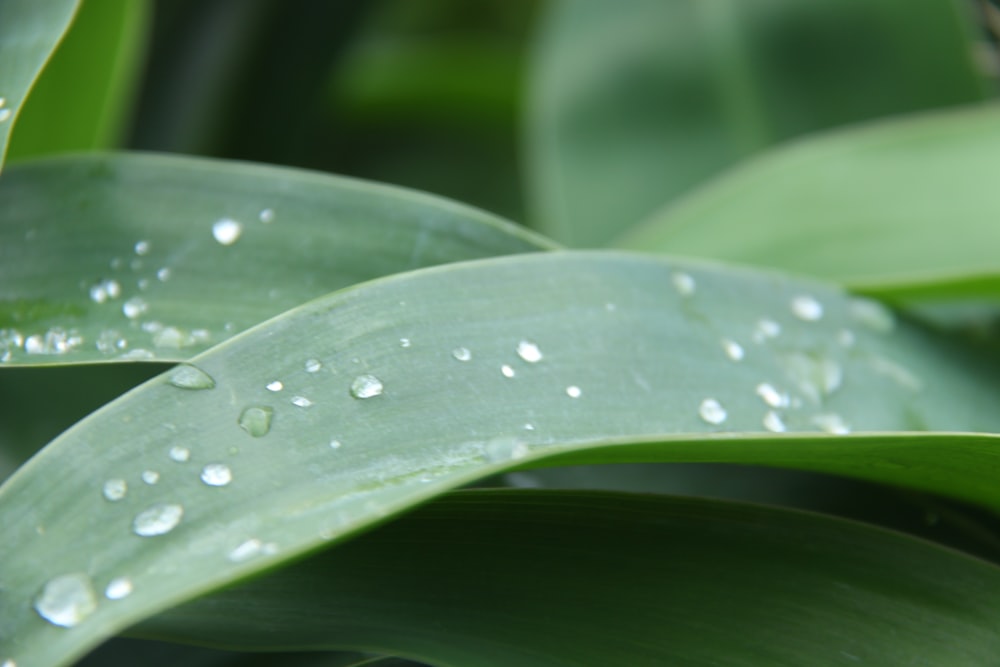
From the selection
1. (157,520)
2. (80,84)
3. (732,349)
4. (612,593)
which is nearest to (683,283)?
(732,349)

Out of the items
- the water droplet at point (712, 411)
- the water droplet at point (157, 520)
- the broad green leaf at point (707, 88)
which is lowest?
the water droplet at point (157, 520)

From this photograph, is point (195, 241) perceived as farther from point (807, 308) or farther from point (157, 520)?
point (807, 308)

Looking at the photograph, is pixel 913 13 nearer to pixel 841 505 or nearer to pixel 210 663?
pixel 841 505

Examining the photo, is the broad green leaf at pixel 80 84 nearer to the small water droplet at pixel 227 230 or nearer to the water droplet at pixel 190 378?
the small water droplet at pixel 227 230

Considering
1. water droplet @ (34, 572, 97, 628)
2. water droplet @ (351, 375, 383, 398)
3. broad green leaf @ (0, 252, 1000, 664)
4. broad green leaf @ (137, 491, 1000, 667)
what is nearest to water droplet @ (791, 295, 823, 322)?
broad green leaf @ (0, 252, 1000, 664)

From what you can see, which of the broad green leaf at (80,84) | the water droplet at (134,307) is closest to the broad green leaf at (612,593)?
the water droplet at (134,307)

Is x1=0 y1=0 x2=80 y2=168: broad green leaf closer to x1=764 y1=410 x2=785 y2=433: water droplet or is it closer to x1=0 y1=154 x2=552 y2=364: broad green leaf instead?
x1=0 y1=154 x2=552 y2=364: broad green leaf
